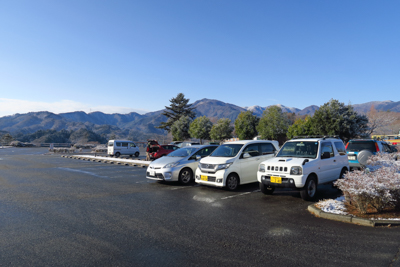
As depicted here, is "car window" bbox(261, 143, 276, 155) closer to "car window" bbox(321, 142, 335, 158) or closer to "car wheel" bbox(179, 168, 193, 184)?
"car window" bbox(321, 142, 335, 158)

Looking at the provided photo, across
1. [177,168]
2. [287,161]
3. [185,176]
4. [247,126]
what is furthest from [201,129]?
[287,161]

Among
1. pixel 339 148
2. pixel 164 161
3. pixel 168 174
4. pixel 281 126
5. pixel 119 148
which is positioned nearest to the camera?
pixel 339 148

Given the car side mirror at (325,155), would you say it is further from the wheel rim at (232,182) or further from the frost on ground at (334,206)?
the wheel rim at (232,182)

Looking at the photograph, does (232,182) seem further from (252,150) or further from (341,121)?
(341,121)

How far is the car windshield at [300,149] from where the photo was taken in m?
8.70

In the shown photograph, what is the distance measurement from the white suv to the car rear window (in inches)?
151

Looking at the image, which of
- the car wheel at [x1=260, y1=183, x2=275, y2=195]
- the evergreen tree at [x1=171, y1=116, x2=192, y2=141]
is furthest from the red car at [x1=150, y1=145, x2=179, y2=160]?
the evergreen tree at [x1=171, y1=116, x2=192, y2=141]

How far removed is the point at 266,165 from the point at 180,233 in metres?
4.13

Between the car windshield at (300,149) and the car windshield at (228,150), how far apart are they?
1656 mm

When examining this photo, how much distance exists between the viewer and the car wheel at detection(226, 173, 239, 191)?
9.35m

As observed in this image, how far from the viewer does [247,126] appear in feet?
166

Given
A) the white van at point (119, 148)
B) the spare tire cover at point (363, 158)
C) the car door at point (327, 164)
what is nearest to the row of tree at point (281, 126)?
the white van at point (119, 148)

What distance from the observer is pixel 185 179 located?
11.1 m

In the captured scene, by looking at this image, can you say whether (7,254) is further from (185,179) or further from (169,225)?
(185,179)
